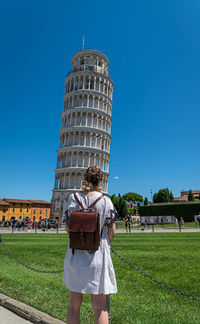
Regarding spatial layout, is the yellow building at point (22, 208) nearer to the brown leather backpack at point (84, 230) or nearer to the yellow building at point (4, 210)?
the yellow building at point (4, 210)

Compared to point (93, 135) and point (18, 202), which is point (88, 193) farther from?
point (18, 202)

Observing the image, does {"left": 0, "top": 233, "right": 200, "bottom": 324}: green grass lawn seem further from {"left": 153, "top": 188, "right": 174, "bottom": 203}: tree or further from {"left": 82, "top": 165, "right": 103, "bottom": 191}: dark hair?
{"left": 153, "top": 188, "right": 174, "bottom": 203}: tree

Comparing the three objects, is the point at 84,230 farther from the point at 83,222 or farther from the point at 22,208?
the point at 22,208

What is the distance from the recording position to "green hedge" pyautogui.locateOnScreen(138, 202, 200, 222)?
50.1 metres

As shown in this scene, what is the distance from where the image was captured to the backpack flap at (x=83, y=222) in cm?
286

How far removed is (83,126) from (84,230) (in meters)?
61.5

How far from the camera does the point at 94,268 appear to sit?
283 centimetres

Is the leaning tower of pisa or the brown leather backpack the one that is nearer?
the brown leather backpack

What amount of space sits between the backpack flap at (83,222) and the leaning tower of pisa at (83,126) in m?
58.7

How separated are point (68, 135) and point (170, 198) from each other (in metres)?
59.6

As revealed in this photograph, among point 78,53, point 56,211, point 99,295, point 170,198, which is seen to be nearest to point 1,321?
point 99,295

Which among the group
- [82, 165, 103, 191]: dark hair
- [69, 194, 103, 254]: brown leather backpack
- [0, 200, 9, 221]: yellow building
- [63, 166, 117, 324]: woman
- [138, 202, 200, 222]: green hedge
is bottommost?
[0, 200, 9, 221]: yellow building

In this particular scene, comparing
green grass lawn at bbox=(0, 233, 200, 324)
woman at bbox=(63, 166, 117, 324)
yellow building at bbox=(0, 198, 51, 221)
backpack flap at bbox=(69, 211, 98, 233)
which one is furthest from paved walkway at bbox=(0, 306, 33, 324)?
yellow building at bbox=(0, 198, 51, 221)

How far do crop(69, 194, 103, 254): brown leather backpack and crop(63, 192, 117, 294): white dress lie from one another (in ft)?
0.35
